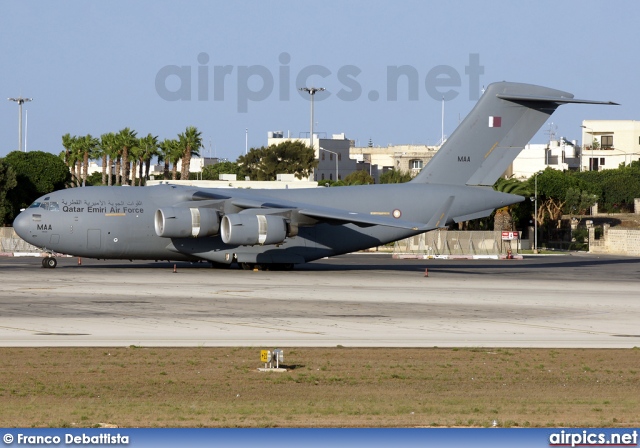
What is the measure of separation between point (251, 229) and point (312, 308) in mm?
12284

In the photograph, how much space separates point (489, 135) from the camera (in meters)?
42.8

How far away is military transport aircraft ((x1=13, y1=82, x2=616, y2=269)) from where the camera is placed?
38469 millimetres

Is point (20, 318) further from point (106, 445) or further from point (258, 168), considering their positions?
point (258, 168)

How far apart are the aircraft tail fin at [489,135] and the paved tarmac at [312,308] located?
14.0ft

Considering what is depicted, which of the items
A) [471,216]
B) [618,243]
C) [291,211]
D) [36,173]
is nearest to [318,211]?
[291,211]

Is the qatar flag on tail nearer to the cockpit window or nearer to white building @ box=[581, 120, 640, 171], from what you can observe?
the cockpit window

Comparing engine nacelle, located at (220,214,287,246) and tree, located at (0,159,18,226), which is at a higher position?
tree, located at (0,159,18,226)

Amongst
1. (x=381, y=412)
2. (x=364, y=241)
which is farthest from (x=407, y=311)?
(x=364, y=241)

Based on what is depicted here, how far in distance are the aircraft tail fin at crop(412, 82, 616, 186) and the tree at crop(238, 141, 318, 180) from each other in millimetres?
98436

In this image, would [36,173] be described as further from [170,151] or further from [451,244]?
[451,244]

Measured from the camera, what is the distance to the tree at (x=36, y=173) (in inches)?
3671

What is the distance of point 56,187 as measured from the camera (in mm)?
98062

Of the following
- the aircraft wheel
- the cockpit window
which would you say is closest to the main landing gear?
the cockpit window

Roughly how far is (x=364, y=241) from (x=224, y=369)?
2565cm
